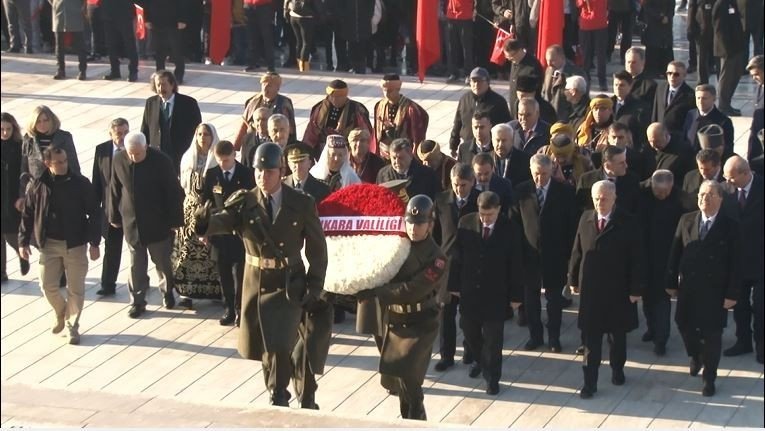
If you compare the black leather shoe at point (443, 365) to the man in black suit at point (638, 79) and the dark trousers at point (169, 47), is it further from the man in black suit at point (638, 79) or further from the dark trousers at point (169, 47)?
the dark trousers at point (169, 47)

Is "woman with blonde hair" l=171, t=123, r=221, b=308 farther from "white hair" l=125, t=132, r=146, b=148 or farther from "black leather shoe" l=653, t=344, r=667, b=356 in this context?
"black leather shoe" l=653, t=344, r=667, b=356

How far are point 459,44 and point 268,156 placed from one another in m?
10.1

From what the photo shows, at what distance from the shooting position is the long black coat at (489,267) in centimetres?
1147

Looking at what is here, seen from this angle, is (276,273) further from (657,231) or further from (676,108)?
(676,108)

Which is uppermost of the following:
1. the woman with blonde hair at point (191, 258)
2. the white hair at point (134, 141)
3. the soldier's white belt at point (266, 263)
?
the white hair at point (134, 141)

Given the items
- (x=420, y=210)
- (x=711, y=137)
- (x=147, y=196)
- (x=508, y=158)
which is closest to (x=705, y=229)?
(x=711, y=137)

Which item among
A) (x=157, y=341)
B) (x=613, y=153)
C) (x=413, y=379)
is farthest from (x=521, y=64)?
(x=413, y=379)

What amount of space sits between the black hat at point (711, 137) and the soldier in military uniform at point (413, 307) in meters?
3.33

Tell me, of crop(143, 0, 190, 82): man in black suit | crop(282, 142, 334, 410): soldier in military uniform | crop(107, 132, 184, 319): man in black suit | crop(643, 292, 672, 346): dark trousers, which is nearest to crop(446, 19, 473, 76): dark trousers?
crop(143, 0, 190, 82): man in black suit

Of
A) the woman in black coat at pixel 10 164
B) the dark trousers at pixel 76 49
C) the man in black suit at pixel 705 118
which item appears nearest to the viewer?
the man in black suit at pixel 705 118

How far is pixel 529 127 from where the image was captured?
43.7 ft

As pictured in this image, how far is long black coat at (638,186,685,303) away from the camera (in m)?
11.9

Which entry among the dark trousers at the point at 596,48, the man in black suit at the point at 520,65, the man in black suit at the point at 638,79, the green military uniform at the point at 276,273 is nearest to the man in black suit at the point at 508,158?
the man in black suit at the point at 638,79

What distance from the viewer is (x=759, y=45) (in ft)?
60.7
